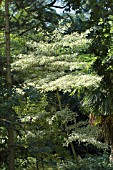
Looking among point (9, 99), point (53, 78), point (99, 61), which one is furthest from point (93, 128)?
point (9, 99)

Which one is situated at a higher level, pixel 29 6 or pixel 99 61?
pixel 29 6

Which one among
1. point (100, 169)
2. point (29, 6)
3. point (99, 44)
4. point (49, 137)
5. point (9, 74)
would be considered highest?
point (29, 6)

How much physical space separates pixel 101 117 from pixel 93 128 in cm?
87

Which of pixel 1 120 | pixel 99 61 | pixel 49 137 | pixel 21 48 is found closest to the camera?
pixel 1 120

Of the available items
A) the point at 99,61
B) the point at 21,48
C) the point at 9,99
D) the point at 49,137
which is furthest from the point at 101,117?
the point at 9,99

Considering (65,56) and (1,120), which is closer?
(1,120)

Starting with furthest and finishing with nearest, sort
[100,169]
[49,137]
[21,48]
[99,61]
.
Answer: [21,48] < [49,137] < [100,169] < [99,61]

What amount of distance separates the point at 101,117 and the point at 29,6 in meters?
3.01

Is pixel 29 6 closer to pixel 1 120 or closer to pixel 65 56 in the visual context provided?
pixel 65 56

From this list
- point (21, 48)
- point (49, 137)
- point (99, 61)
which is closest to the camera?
point (99, 61)

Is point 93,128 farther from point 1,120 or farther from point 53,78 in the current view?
point 1,120

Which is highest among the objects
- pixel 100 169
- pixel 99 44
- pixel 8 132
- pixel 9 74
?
pixel 99 44

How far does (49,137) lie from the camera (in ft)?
20.3

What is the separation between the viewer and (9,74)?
3.89m
